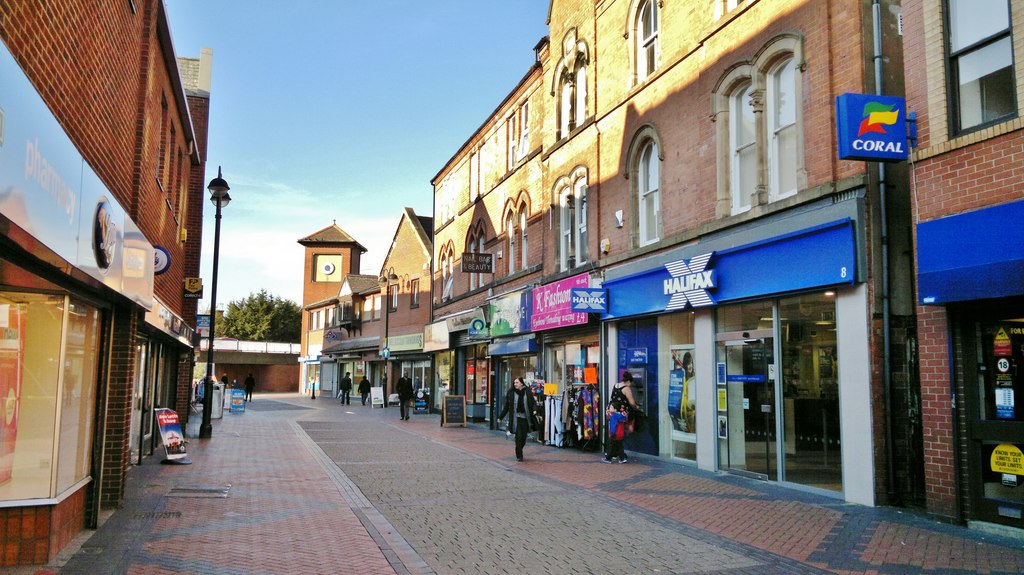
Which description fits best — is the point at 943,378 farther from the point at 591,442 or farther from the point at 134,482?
the point at 134,482

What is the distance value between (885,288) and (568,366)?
1031 centimetres

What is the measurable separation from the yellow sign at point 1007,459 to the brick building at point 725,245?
1382 millimetres

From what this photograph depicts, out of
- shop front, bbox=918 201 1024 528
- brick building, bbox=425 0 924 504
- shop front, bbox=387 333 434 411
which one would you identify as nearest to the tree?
shop front, bbox=387 333 434 411

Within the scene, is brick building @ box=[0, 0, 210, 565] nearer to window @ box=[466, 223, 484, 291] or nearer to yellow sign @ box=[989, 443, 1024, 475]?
yellow sign @ box=[989, 443, 1024, 475]

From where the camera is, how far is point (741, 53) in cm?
1276

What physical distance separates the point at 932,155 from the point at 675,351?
21.5 feet

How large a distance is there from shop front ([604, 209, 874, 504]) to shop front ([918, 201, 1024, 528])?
1257mm

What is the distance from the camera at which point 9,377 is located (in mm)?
6594

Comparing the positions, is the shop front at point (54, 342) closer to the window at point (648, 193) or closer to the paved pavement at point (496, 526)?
the paved pavement at point (496, 526)

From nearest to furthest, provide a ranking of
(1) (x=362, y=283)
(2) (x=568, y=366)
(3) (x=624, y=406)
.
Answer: (3) (x=624, y=406) → (2) (x=568, y=366) → (1) (x=362, y=283)

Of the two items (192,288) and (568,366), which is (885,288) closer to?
(568,366)

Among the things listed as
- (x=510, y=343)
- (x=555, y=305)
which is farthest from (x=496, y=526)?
(x=510, y=343)

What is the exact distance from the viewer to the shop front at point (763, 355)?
10086 millimetres

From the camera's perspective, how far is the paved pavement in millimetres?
6984
